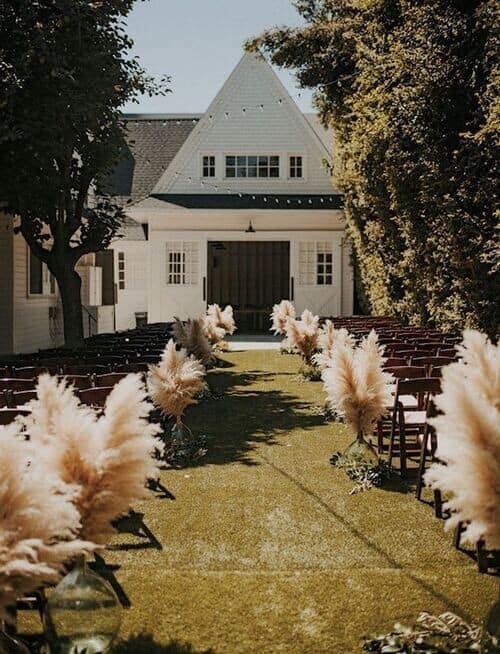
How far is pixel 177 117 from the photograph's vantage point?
3778cm

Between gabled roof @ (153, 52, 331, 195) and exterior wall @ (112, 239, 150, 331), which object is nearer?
gabled roof @ (153, 52, 331, 195)

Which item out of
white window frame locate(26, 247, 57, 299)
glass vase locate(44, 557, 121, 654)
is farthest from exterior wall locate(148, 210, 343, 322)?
glass vase locate(44, 557, 121, 654)

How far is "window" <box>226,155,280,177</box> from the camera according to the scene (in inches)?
1256

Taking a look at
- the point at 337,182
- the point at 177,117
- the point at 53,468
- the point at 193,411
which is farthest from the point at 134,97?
the point at 177,117

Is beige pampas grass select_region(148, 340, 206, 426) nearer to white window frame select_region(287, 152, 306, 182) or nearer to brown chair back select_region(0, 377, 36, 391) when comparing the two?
brown chair back select_region(0, 377, 36, 391)

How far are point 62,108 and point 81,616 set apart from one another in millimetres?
12563

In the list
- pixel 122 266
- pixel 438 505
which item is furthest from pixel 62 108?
pixel 122 266

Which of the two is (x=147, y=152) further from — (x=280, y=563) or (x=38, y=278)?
(x=280, y=563)

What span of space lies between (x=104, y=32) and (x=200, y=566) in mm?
14330

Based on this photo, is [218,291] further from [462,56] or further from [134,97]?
[462,56]

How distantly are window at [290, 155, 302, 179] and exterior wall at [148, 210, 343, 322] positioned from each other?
1936 mm

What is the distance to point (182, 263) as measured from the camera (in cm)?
3162

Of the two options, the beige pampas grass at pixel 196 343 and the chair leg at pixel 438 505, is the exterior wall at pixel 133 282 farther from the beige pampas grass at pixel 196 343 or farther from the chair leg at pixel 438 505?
the chair leg at pixel 438 505

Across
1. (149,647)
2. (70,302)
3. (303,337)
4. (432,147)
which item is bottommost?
(149,647)
